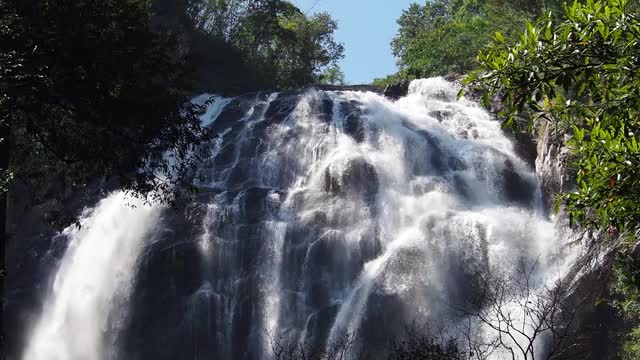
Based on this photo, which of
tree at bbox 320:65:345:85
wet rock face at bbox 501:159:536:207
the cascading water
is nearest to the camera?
the cascading water

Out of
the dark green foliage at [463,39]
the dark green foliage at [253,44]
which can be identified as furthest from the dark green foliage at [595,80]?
the dark green foliage at [253,44]

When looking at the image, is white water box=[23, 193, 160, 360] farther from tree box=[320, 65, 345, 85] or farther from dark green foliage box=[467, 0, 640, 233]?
tree box=[320, 65, 345, 85]

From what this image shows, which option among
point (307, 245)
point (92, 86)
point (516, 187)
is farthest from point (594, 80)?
point (516, 187)

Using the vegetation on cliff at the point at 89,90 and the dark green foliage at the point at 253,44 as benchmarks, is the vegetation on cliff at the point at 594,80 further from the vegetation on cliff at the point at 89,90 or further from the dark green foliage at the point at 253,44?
the dark green foliage at the point at 253,44

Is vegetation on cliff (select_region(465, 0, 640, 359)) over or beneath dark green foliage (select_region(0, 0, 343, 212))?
beneath

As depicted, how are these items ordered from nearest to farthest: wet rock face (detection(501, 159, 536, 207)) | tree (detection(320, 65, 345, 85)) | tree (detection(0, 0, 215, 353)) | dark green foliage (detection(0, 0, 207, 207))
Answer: tree (detection(0, 0, 215, 353)) → dark green foliage (detection(0, 0, 207, 207)) → wet rock face (detection(501, 159, 536, 207)) → tree (detection(320, 65, 345, 85))

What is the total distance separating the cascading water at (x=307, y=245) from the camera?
67.2 ft

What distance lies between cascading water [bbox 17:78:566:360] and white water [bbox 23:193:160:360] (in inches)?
1.9

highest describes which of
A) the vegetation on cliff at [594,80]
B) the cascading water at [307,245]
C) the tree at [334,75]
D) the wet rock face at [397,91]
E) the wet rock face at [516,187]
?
the tree at [334,75]

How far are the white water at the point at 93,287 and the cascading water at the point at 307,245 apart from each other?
5 cm

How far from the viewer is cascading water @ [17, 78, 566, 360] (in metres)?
20.5

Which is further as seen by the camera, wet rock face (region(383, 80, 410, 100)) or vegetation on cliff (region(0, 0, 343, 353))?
wet rock face (region(383, 80, 410, 100))

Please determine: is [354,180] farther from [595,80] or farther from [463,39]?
[595,80]

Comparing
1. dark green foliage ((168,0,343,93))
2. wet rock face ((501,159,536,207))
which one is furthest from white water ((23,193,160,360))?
dark green foliage ((168,0,343,93))
